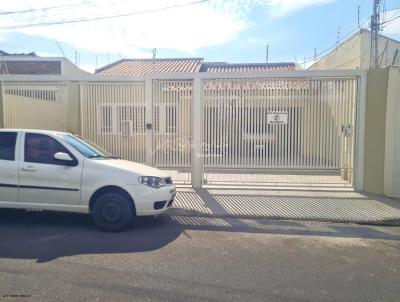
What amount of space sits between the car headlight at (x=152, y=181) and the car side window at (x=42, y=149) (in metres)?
1.30

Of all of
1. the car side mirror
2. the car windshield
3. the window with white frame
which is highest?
the window with white frame

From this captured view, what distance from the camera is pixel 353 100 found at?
29.9ft

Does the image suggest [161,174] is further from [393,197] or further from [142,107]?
[393,197]

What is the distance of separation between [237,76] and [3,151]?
5574 millimetres

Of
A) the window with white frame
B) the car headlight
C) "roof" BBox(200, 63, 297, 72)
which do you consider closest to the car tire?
the car headlight

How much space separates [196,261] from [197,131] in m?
5.10

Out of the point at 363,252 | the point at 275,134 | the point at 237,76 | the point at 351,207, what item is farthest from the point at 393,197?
the point at 237,76

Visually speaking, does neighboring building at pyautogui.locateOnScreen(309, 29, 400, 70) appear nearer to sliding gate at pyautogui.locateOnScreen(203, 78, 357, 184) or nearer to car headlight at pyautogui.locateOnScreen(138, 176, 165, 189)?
sliding gate at pyautogui.locateOnScreen(203, 78, 357, 184)

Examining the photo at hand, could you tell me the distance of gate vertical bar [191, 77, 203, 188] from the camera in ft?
30.4

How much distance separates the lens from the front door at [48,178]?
586cm

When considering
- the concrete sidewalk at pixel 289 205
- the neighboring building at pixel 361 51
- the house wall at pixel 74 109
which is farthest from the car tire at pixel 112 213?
the neighboring building at pixel 361 51

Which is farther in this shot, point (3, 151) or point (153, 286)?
point (3, 151)

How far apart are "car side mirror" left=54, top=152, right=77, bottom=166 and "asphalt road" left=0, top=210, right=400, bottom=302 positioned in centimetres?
110

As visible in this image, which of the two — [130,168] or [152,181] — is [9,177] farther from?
[152,181]
